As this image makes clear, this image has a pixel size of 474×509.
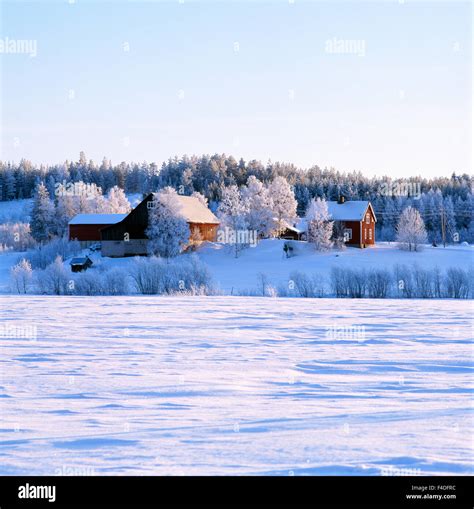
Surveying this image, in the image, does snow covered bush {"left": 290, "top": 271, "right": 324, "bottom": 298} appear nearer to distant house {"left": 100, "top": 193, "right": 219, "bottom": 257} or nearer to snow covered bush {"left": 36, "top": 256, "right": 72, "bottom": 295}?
snow covered bush {"left": 36, "top": 256, "right": 72, "bottom": 295}

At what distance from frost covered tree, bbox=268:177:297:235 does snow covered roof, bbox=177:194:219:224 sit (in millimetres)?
7144

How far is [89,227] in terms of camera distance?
81.0m

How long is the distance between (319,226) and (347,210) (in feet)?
34.3

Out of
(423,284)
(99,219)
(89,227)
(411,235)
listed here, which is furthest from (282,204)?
(423,284)

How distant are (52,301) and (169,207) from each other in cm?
3897

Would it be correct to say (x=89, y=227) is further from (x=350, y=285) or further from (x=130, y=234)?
(x=350, y=285)

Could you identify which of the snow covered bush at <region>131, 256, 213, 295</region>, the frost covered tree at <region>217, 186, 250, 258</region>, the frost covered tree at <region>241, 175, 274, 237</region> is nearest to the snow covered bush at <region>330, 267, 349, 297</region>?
the snow covered bush at <region>131, 256, 213, 295</region>

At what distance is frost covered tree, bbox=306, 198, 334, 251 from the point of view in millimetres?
68250

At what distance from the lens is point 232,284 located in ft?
159

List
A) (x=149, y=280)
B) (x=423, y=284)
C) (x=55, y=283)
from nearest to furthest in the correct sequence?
(x=423, y=284), (x=149, y=280), (x=55, y=283)

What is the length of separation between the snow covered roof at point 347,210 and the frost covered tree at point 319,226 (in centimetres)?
423

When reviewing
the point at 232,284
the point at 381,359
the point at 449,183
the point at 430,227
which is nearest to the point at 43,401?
the point at 381,359

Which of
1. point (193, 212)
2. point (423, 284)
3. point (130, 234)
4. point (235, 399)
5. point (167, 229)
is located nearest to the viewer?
point (235, 399)

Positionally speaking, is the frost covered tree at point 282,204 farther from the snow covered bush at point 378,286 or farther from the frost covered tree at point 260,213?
the snow covered bush at point 378,286
